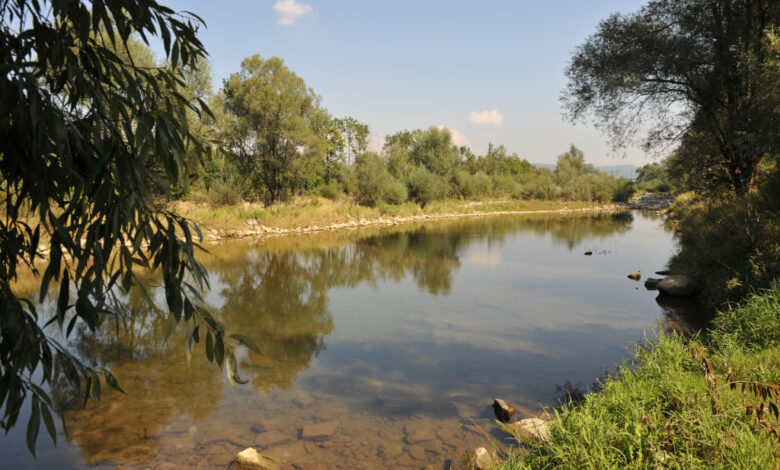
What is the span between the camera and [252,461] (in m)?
4.43

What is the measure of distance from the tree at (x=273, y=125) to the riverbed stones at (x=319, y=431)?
70.7 feet

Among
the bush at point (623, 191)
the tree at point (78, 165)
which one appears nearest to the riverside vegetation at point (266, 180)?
the tree at point (78, 165)

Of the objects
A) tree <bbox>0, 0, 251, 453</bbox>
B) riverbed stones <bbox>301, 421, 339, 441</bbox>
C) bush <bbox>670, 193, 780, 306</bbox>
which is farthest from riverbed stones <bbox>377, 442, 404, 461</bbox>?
bush <bbox>670, 193, 780, 306</bbox>

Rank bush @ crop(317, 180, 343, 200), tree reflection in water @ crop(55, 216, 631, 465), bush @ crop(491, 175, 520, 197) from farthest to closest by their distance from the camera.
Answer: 1. bush @ crop(491, 175, 520, 197)
2. bush @ crop(317, 180, 343, 200)
3. tree reflection in water @ crop(55, 216, 631, 465)

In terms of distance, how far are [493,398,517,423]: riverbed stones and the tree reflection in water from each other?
2.76 m

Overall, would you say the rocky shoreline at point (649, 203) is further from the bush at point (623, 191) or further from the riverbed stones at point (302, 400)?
the riverbed stones at point (302, 400)

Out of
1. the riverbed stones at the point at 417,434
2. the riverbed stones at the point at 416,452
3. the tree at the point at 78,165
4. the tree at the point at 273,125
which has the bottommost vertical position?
the riverbed stones at the point at 416,452

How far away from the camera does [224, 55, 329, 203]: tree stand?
84.0 feet

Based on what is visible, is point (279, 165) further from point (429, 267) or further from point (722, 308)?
point (722, 308)

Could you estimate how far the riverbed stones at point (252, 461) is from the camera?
174 inches

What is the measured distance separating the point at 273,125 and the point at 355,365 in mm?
21136

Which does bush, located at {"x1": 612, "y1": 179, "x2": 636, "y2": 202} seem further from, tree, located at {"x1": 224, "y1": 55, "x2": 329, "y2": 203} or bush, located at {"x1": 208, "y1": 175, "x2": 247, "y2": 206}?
bush, located at {"x1": 208, "y1": 175, "x2": 247, "y2": 206}

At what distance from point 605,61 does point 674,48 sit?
1864 millimetres

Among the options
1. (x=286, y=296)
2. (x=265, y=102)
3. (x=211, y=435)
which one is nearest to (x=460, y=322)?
(x=286, y=296)
